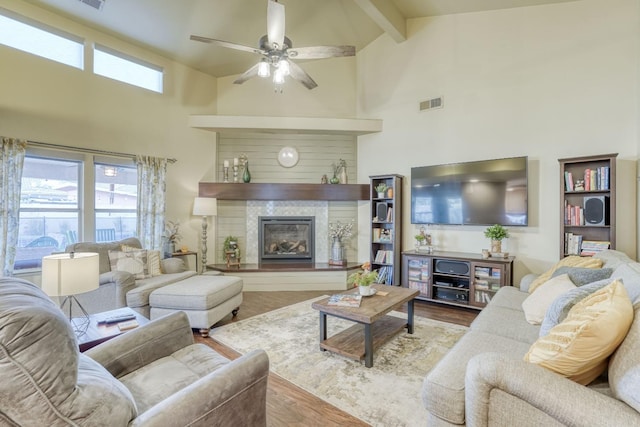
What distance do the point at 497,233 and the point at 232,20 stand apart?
4.45 metres

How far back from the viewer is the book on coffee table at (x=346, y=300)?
2738mm

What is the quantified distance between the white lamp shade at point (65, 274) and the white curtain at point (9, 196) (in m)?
2.23

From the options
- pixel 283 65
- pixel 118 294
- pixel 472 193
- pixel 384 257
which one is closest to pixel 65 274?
pixel 118 294

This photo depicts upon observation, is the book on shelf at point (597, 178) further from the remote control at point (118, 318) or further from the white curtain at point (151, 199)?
the white curtain at point (151, 199)

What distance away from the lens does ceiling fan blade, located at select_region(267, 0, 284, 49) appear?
2.60 metres

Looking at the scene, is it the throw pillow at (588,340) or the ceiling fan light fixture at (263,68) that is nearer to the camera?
the throw pillow at (588,340)

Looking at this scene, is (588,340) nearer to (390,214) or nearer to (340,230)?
(390,214)

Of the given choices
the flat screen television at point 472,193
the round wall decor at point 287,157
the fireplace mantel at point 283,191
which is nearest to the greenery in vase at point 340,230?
the fireplace mantel at point 283,191

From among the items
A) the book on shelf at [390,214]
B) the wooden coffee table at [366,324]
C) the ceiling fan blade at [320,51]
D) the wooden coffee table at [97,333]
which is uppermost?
the ceiling fan blade at [320,51]

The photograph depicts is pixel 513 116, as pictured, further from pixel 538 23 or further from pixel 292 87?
pixel 292 87

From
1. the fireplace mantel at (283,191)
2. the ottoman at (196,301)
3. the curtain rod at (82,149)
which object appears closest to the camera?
the ottoman at (196,301)

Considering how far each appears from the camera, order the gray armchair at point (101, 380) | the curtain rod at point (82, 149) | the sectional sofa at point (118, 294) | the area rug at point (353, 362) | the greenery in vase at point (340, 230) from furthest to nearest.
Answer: the greenery in vase at point (340, 230) < the curtain rod at point (82, 149) < the sectional sofa at point (118, 294) < the area rug at point (353, 362) < the gray armchair at point (101, 380)

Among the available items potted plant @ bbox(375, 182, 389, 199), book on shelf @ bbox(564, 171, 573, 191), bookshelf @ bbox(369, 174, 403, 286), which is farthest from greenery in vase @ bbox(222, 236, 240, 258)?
book on shelf @ bbox(564, 171, 573, 191)

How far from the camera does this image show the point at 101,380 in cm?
110
